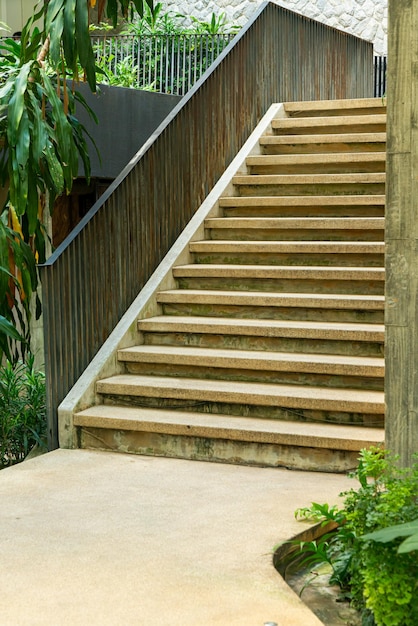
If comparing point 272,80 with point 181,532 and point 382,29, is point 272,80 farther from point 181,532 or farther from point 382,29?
point 382,29

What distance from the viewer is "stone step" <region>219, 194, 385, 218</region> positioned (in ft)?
23.7

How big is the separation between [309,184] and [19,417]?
3.02 m

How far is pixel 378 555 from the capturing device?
10.3 feet

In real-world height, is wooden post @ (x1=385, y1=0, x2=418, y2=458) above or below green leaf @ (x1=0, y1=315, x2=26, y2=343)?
above

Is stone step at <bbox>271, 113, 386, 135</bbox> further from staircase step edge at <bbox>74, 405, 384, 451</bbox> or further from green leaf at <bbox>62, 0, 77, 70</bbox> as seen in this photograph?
staircase step edge at <bbox>74, 405, 384, 451</bbox>

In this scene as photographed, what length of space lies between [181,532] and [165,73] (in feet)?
27.7

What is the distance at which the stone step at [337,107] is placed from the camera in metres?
8.47

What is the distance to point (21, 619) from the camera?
3.38 m

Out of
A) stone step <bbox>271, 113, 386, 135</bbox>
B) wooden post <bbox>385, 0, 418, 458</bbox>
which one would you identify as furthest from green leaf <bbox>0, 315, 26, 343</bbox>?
stone step <bbox>271, 113, 386, 135</bbox>

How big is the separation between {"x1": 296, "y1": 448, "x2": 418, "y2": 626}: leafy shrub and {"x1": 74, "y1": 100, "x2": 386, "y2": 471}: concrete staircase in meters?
1.38

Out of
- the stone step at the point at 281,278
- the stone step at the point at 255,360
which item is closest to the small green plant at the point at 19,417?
the stone step at the point at 255,360

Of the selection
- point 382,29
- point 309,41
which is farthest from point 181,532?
point 382,29

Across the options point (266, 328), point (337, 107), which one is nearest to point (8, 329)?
point (266, 328)

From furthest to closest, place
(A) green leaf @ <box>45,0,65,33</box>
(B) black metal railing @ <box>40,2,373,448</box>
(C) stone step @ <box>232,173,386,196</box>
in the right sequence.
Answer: (C) stone step @ <box>232,173,386,196</box> < (B) black metal railing @ <box>40,2,373,448</box> < (A) green leaf @ <box>45,0,65,33</box>
